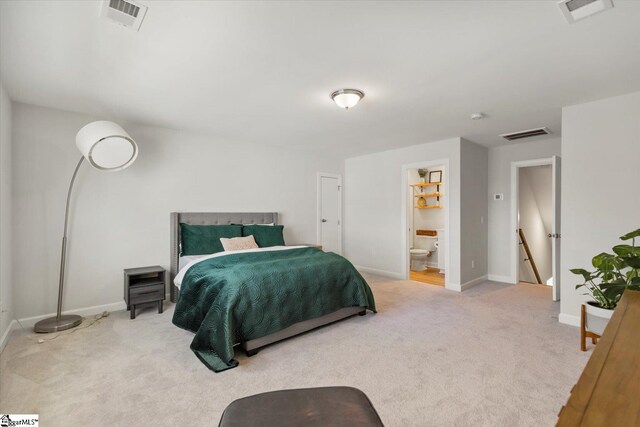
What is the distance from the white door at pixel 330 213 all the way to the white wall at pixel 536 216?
3.30m

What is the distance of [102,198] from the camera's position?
381 centimetres

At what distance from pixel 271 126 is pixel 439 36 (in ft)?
8.57

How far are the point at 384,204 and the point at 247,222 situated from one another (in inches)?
101

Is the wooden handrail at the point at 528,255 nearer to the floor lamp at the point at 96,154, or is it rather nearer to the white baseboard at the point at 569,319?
the white baseboard at the point at 569,319

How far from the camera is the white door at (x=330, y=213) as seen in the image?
612 centimetres

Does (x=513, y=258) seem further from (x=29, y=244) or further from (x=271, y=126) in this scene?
(x=29, y=244)

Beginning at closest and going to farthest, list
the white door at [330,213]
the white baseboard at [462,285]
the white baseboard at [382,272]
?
the white baseboard at [462,285] < the white baseboard at [382,272] < the white door at [330,213]

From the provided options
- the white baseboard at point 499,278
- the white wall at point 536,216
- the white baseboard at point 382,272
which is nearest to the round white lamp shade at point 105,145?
the white baseboard at point 382,272

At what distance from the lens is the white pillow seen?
13.9 feet

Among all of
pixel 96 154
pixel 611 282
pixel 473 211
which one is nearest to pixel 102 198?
pixel 96 154

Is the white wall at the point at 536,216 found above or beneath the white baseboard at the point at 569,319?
above

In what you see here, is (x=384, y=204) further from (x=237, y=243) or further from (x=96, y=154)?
(x=96, y=154)

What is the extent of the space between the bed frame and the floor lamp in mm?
1085

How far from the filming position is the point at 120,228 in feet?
12.9
